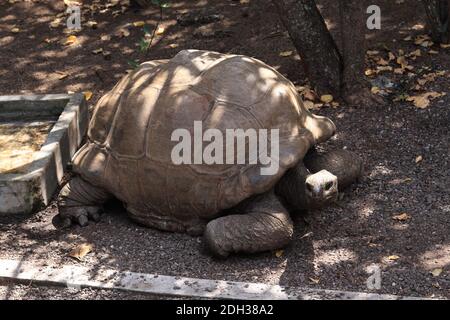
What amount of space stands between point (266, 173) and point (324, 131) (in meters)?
0.76

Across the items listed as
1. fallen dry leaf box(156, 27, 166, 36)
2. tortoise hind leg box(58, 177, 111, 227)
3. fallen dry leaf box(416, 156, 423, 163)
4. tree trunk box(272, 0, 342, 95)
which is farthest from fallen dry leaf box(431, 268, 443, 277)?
fallen dry leaf box(156, 27, 166, 36)

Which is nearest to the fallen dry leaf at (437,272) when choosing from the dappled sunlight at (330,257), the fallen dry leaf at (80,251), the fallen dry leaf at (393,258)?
the fallen dry leaf at (393,258)

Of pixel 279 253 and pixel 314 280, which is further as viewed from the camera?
pixel 279 253

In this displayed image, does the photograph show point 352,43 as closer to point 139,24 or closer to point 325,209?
point 325,209

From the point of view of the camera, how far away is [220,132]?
5.41 meters

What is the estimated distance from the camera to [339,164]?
19.6ft

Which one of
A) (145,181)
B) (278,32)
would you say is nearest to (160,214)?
(145,181)

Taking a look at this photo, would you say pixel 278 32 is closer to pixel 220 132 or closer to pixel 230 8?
pixel 230 8

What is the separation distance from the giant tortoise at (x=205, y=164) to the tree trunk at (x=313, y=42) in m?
1.44

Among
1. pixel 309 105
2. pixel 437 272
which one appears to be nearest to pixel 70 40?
pixel 309 105

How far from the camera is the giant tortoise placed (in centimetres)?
535

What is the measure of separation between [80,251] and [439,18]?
4.41 metres

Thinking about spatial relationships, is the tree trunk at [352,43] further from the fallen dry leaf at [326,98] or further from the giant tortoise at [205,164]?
the giant tortoise at [205,164]

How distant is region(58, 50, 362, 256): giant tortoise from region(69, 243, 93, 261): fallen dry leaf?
381 mm
